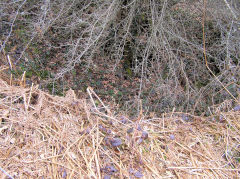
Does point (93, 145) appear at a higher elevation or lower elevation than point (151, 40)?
lower

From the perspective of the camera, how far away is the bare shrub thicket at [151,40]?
379cm

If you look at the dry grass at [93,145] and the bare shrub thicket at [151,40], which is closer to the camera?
the dry grass at [93,145]

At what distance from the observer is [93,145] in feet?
6.31

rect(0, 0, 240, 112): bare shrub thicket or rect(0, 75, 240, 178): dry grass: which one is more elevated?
rect(0, 0, 240, 112): bare shrub thicket

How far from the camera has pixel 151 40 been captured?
381 cm

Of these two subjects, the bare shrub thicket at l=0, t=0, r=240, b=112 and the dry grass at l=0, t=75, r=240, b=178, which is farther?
the bare shrub thicket at l=0, t=0, r=240, b=112

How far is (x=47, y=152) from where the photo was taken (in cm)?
182

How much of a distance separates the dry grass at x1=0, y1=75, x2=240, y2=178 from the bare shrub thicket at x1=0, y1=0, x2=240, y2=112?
4.40 ft

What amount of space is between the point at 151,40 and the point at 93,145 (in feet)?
7.95

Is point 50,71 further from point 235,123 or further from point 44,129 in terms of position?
point 235,123

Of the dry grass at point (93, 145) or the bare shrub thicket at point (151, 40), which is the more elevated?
the bare shrub thicket at point (151, 40)

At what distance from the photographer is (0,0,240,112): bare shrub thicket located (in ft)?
12.4

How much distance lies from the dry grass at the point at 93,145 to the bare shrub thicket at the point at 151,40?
1.34m

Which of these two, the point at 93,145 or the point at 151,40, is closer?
the point at 93,145
